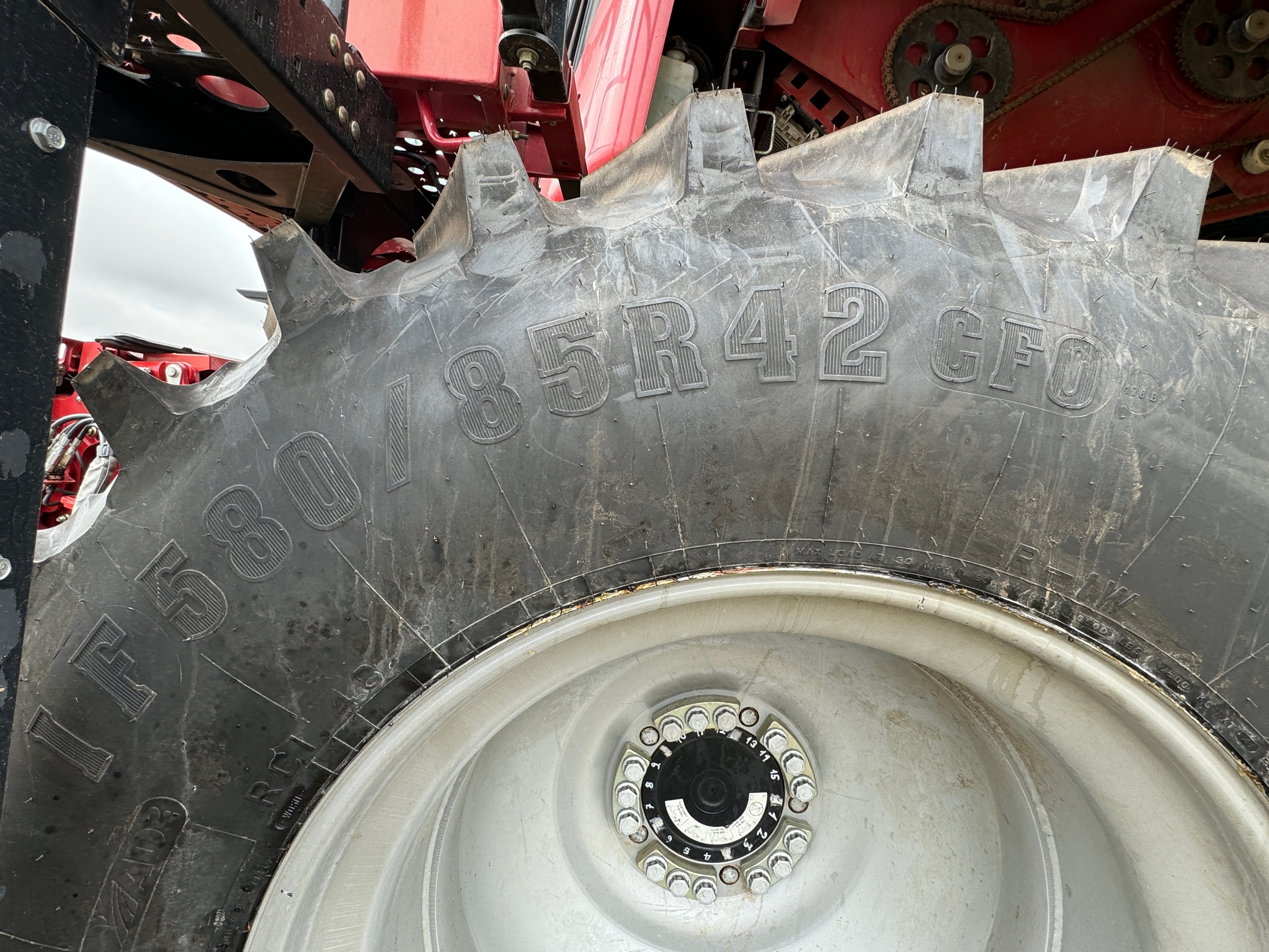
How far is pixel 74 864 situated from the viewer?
939 mm

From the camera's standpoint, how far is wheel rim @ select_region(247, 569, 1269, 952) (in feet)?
3.43

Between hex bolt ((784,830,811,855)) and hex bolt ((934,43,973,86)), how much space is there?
1.76 m

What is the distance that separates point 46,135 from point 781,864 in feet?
4.99

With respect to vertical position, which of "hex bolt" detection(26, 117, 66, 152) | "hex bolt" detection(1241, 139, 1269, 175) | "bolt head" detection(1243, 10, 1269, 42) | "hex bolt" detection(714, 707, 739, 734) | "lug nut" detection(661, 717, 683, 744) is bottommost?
"lug nut" detection(661, 717, 683, 744)

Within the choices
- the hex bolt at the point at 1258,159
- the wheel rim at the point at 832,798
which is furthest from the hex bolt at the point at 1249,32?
the wheel rim at the point at 832,798

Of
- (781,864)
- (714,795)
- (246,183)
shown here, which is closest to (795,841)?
(781,864)

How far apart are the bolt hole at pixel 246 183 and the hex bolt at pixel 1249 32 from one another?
2187 mm

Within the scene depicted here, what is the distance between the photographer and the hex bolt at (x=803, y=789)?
144cm

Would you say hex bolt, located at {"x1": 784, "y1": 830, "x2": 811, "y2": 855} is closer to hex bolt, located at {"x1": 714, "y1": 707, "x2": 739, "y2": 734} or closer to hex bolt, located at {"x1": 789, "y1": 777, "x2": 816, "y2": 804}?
hex bolt, located at {"x1": 789, "y1": 777, "x2": 816, "y2": 804}

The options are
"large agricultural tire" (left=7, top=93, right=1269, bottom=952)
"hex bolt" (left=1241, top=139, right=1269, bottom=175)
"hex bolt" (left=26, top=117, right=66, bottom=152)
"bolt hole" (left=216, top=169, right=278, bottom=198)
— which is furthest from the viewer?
"hex bolt" (left=1241, top=139, right=1269, bottom=175)

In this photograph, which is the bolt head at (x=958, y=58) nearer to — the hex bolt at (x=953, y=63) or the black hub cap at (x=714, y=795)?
the hex bolt at (x=953, y=63)

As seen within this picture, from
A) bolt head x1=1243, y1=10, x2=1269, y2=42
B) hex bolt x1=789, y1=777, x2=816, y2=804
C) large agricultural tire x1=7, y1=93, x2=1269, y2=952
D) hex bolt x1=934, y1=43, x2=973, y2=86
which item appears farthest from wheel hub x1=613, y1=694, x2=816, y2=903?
bolt head x1=1243, y1=10, x2=1269, y2=42

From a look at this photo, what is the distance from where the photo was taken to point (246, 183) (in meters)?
1.63

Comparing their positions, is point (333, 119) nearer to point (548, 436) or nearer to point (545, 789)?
point (548, 436)
